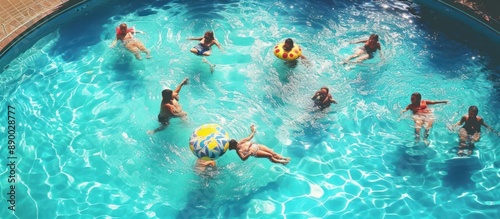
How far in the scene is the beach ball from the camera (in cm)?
866

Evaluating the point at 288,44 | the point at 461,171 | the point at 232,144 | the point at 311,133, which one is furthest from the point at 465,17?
the point at 232,144

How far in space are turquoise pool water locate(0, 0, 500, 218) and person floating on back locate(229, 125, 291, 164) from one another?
1.05ft

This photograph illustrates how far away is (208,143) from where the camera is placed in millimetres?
8641

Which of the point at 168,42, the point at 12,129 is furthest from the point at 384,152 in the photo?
the point at 12,129

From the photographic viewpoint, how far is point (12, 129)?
35.1ft

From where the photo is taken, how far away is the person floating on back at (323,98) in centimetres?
1066

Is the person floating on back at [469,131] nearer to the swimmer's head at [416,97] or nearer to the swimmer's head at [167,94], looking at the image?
the swimmer's head at [416,97]

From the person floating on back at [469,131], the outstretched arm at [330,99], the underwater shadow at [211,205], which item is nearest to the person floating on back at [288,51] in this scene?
the outstretched arm at [330,99]

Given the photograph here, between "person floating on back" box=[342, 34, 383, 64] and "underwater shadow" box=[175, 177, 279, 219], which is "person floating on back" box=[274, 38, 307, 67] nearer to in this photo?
"person floating on back" box=[342, 34, 383, 64]

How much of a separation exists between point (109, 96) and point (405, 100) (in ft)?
24.7

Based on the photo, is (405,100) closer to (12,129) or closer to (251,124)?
(251,124)

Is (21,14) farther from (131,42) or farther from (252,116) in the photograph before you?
(252,116)

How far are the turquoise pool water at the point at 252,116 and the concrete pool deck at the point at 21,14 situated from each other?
0.42 m

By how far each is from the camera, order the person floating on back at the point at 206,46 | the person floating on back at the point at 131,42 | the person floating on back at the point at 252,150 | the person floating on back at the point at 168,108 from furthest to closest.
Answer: the person floating on back at the point at 131,42 < the person floating on back at the point at 206,46 < the person floating on back at the point at 168,108 < the person floating on back at the point at 252,150
